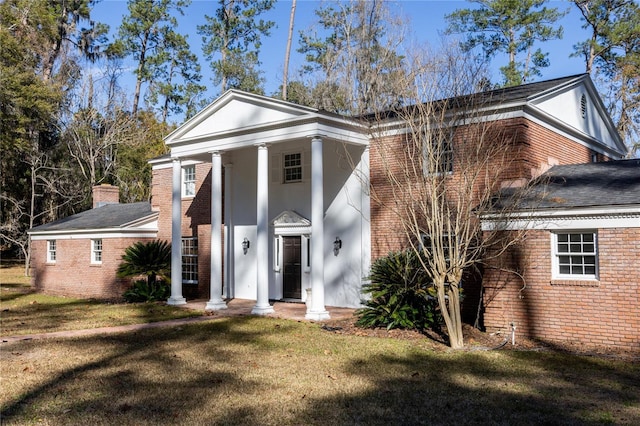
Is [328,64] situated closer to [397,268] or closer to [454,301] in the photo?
[397,268]

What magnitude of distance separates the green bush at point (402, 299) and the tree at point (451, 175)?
0.60 meters

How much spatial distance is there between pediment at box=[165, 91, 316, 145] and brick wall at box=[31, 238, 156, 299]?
6.60 m

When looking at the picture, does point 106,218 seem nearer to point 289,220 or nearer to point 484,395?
point 289,220

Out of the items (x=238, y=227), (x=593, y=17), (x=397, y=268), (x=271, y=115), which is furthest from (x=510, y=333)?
(x=593, y=17)

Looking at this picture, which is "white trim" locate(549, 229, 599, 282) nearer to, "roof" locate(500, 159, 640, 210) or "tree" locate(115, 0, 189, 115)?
"roof" locate(500, 159, 640, 210)

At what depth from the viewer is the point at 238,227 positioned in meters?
20.7

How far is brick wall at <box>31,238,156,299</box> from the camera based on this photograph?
22750 millimetres

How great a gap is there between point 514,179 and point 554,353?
488 centimetres

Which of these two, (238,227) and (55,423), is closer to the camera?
(55,423)

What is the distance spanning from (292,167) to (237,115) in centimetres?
302

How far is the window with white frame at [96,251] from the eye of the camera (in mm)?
23750

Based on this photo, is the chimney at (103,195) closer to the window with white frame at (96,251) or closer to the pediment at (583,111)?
the window with white frame at (96,251)

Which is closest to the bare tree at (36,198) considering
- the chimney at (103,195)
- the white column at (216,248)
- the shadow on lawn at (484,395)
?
the chimney at (103,195)

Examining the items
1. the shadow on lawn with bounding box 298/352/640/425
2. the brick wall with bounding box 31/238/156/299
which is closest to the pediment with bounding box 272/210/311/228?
the brick wall with bounding box 31/238/156/299
